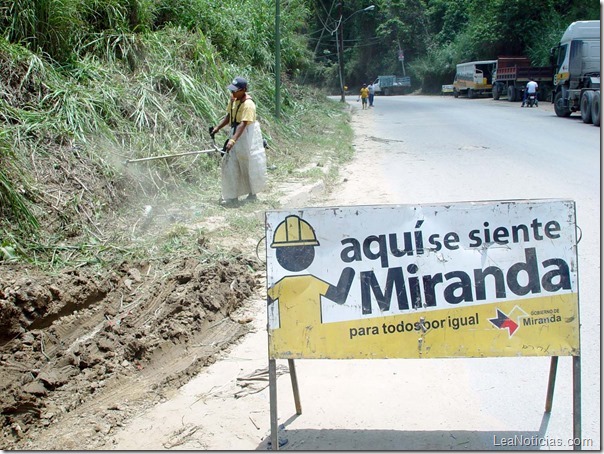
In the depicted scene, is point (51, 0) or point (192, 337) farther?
point (51, 0)

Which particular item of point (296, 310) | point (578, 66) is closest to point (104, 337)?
point (296, 310)

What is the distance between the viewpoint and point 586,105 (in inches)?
817

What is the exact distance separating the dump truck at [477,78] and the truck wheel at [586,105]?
24911 mm

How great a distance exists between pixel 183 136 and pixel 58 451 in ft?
23.0

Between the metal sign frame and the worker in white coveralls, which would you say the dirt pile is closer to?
the metal sign frame

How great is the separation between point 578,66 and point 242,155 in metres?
17.2

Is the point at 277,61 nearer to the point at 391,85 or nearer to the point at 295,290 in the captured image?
the point at 295,290

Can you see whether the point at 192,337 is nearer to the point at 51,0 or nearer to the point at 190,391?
the point at 190,391

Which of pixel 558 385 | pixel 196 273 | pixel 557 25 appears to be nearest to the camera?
pixel 558 385

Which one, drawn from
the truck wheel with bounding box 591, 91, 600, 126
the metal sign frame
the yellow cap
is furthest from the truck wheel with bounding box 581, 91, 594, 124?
the yellow cap

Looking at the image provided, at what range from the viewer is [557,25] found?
4150 cm

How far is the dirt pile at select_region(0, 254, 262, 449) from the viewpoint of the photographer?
4.38m

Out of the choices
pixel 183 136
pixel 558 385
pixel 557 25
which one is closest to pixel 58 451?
pixel 558 385

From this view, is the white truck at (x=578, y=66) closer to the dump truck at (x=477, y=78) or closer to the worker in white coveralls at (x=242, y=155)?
Answer: the worker in white coveralls at (x=242, y=155)
